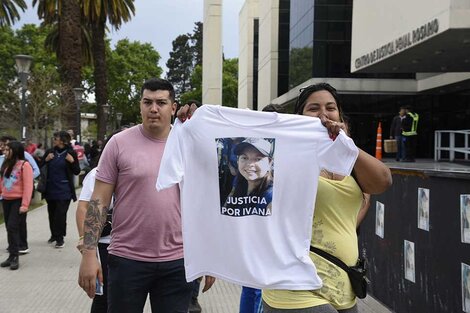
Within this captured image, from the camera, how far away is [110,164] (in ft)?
10.5

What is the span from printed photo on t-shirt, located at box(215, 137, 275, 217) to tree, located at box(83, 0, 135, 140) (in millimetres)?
A: 26416

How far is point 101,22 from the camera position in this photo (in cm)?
2942

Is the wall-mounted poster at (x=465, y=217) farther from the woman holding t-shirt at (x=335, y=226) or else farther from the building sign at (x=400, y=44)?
the building sign at (x=400, y=44)

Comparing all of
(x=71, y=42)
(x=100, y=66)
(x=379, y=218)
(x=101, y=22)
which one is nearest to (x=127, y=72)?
(x=100, y=66)

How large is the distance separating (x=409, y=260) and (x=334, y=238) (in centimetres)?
257

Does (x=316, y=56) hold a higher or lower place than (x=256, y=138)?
higher

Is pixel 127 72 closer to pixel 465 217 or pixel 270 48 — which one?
pixel 270 48

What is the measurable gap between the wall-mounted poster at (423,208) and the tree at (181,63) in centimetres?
9247

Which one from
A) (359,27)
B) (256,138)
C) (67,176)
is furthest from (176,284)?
(359,27)

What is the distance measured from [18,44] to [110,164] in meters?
58.0

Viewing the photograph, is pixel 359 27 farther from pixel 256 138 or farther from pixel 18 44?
pixel 18 44

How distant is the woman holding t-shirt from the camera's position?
247 centimetres

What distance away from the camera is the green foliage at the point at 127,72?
205 feet

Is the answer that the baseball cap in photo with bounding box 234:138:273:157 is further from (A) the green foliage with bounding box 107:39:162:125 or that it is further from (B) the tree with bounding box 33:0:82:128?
(A) the green foliage with bounding box 107:39:162:125
